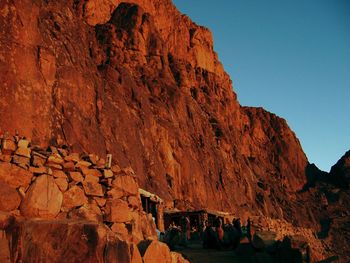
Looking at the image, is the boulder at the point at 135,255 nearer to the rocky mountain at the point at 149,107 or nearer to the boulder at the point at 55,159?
the boulder at the point at 55,159

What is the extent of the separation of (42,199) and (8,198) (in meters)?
0.57

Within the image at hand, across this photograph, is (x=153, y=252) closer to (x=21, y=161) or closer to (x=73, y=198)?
(x=73, y=198)

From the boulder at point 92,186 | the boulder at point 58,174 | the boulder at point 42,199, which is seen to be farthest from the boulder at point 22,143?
the boulder at point 92,186

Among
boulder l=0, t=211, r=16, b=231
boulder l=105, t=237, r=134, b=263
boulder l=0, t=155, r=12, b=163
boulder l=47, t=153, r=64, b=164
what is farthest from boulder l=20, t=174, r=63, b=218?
boulder l=105, t=237, r=134, b=263

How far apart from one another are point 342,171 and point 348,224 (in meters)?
25.8

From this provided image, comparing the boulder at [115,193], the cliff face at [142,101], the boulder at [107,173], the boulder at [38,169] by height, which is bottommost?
the boulder at [115,193]

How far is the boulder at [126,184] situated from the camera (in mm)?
8863

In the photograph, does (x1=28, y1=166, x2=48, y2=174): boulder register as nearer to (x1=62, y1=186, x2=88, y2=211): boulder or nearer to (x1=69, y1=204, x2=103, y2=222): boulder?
(x1=62, y1=186, x2=88, y2=211): boulder

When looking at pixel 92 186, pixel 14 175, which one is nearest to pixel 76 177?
pixel 92 186

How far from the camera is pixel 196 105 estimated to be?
274 ft

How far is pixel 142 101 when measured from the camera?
60688 mm

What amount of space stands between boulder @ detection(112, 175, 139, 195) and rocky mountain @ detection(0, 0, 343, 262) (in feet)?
84.4

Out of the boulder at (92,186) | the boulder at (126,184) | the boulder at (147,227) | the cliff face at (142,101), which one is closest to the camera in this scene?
the boulder at (92,186)

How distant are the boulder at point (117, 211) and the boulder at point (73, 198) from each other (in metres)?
0.57
